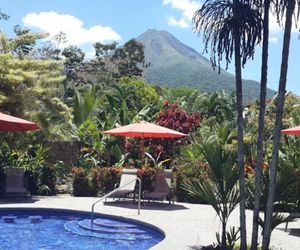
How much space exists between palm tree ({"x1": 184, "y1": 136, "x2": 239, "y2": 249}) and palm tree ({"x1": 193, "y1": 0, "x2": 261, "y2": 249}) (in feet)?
0.83

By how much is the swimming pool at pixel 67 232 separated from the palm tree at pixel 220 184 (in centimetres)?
281

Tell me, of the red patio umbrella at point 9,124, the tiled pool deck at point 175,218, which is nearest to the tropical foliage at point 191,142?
the tiled pool deck at point 175,218

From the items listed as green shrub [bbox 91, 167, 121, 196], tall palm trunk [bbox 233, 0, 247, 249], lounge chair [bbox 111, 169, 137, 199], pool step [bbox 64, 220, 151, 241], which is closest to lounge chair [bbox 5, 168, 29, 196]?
green shrub [bbox 91, 167, 121, 196]

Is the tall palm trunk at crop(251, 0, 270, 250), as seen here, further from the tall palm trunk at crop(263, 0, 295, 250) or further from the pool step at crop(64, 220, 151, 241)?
the pool step at crop(64, 220, 151, 241)

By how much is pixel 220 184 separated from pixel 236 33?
7.36ft

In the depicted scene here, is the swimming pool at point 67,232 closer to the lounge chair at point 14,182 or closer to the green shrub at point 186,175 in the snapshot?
the lounge chair at point 14,182

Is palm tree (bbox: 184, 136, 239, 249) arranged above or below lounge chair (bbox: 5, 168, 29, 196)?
above

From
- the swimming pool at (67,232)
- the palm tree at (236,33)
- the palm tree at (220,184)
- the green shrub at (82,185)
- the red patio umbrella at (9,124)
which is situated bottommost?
the swimming pool at (67,232)

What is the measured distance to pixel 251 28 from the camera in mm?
7301

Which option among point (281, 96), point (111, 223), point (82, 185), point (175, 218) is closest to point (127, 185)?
point (82, 185)

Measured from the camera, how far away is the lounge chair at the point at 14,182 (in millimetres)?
15062

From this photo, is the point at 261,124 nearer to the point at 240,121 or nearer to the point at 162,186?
the point at 240,121

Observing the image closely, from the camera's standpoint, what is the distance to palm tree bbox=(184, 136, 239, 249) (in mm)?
7461

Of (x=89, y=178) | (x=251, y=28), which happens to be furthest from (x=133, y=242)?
(x=89, y=178)
